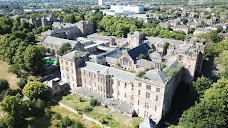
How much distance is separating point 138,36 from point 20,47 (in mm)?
56186

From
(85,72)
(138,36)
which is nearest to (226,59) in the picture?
(138,36)

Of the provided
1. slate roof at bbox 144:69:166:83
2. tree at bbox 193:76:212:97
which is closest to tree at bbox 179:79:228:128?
tree at bbox 193:76:212:97

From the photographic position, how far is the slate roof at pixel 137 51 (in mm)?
79412

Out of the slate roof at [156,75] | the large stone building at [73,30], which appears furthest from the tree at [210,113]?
the large stone building at [73,30]

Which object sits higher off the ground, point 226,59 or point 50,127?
point 226,59

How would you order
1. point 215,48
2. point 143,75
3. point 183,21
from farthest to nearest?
1. point 183,21
2. point 215,48
3. point 143,75

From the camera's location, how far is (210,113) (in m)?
44.8

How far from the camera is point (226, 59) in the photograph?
231 ft

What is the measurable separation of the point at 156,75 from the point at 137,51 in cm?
3429

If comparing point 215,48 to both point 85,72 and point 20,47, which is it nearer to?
point 85,72

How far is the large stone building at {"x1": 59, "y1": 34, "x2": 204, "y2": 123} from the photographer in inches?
2004

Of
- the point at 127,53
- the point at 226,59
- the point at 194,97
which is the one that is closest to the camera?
the point at 194,97

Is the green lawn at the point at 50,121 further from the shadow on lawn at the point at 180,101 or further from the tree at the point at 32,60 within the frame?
the tree at the point at 32,60

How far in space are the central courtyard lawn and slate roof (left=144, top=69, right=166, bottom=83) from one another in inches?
500
